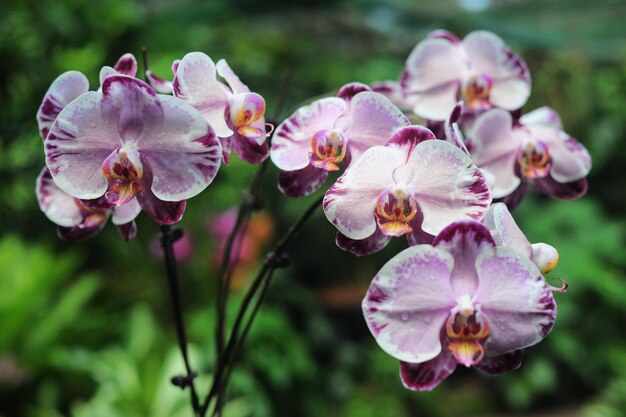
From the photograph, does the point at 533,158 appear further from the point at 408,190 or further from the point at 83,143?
the point at 83,143

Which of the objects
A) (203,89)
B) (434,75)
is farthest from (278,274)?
(203,89)

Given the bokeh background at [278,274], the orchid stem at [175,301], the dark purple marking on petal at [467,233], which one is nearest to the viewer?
the dark purple marking on petal at [467,233]

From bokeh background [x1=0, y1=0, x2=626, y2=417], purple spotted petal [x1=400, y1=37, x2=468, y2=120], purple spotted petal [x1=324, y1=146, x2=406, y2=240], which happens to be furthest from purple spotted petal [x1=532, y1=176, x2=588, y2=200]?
bokeh background [x1=0, y1=0, x2=626, y2=417]

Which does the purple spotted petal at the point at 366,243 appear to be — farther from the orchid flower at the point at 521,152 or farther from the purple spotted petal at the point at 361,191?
the orchid flower at the point at 521,152

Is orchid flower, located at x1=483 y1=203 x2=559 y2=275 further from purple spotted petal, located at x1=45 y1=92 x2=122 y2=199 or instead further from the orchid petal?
purple spotted petal, located at x1=45 y1=92 x2=122 y2=199

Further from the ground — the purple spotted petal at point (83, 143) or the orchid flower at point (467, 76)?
the purple spotted petal at point (83, 143)

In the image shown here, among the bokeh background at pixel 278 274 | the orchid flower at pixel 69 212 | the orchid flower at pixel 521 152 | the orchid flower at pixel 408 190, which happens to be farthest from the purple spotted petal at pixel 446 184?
the bokeh background at pixel 278 274

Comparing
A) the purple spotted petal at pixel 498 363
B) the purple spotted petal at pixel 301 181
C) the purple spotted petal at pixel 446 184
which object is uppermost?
the purple spotted petal at pixel 446 184
